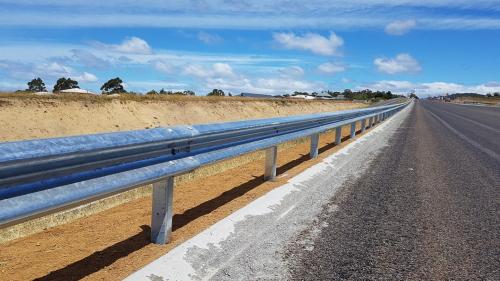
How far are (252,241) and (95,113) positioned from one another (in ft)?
115

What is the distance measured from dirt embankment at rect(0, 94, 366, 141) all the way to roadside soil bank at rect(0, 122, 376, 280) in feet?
91.8

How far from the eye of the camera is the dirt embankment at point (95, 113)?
31984mm

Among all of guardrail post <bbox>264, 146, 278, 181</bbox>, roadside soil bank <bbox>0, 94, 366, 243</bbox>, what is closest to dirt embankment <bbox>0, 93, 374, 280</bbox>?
guardrail post <bbox>264, 146, 278, 181</bbox>

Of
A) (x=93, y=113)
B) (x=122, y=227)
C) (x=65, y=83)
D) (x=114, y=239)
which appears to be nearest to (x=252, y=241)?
(x=114, y=239)

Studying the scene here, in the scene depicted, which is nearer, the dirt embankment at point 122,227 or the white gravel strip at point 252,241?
the white gravel strip at point 252,241

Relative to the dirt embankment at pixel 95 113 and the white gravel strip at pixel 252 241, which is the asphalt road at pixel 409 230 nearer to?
the white gravel strip at pixel 252 241

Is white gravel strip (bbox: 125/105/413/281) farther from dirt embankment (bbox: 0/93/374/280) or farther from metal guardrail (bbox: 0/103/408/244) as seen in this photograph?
metal guardrail (bbox: 0/103/408/244)

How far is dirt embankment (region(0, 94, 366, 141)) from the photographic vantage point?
31984 mm

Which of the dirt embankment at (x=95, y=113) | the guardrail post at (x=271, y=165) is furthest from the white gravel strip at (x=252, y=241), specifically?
the dirt embankment at (x=95, y=113)

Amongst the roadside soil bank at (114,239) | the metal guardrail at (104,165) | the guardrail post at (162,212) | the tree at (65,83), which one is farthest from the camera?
the tree at (65,83)

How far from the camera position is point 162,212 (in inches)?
167

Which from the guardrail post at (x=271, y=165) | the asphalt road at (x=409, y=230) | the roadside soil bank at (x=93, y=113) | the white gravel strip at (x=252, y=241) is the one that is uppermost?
the guardrail post at (x=271, y=165)

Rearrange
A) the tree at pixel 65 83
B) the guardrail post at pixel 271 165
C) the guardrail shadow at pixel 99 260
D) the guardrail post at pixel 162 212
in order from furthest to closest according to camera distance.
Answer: the tree at pixel 65 83 → the guardrail post at pixel 271 165 → the guardrail post at pixel 162 212 → the guardrail shadow at pixel 99 260

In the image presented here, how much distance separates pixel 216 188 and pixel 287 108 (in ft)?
188
